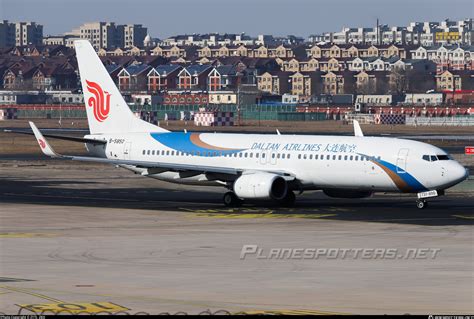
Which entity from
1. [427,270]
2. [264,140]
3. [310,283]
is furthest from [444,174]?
[310,283]

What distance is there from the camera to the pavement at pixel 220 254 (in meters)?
30.9

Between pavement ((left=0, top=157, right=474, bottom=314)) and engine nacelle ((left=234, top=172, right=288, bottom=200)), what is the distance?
2.87ft

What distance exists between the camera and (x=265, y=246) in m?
44.1

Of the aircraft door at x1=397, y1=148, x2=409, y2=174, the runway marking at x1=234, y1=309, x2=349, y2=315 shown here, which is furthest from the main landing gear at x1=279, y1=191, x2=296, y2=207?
the runway marking at x1=234, y1=309, x2=349, y2=315

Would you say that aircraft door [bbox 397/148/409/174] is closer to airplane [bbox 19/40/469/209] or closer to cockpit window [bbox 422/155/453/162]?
airplane [bbox 19/40/469/209]

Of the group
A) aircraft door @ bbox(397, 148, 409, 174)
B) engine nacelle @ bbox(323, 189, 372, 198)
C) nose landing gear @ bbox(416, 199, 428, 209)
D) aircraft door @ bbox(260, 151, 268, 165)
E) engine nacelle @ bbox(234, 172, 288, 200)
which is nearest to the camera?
aircraft door @ bbox(397, 148, 409, 174)

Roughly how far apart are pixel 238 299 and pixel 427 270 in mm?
8820

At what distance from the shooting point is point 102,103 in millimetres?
69000

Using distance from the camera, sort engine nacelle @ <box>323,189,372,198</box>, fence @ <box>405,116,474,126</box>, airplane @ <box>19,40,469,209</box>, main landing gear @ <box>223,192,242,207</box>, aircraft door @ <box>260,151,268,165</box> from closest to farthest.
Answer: airplane @ <box>19,40,469,209</box>
engine nacelle @ <box>323,189,372,198</box>
main landing gear @ <box>223,192,242,207</box>
aircraft door @ <box>260,151,268,165</box>
fence @ <box>405,116,474,126</box>

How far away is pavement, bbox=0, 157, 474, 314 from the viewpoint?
3091cm

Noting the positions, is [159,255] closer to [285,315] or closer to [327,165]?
[285,315]

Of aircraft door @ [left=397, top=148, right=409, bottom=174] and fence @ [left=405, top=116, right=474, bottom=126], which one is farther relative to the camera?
fence @ [left=405, top=116, right=474, bottom=126]

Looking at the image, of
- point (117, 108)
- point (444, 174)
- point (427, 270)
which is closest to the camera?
point (427, 270)

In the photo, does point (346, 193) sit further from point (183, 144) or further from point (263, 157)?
point (183, 144)
